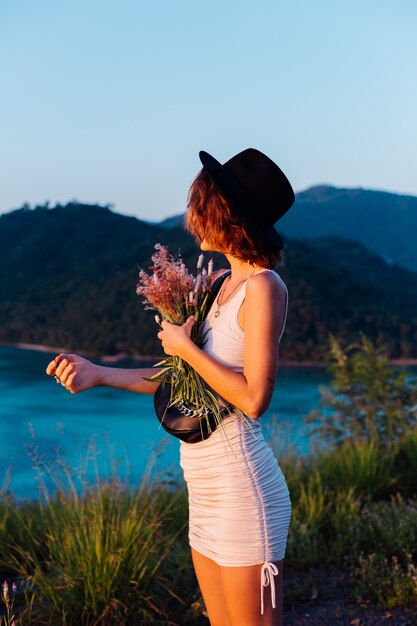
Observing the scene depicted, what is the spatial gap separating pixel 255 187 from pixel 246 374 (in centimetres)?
55

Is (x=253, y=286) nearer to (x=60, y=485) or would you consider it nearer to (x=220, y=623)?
(x=220, y=623)

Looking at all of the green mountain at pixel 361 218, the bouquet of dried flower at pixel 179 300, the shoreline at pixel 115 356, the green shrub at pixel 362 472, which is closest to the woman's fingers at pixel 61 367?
the bouquet of dried flower at pixel 179 300

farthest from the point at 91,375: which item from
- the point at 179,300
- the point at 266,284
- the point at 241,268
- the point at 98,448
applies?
the point at 98,448

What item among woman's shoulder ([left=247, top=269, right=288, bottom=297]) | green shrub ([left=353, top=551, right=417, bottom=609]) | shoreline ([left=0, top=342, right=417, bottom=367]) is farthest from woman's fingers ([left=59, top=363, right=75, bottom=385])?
shoreline ([left=0, top=342, right=417, bottom=367])

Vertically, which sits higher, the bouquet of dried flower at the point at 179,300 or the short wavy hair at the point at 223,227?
the short wavy hair at the point at 223,227

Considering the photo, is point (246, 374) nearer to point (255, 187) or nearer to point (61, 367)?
point (255, 187)

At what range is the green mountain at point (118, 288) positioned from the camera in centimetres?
1504

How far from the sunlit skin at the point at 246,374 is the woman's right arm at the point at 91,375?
0.27m

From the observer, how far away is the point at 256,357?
5.96 ft

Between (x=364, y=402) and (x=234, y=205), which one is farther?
(x=364, y=402)

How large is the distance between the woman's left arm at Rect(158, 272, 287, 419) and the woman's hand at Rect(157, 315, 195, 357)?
6cm

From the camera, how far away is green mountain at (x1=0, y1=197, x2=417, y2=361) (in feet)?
49.3

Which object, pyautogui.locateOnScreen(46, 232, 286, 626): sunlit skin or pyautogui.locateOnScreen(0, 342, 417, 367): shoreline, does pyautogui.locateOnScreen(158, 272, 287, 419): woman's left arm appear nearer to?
pyautogui.locateOnScreen(46, 232, 286, 626): sunlit skin

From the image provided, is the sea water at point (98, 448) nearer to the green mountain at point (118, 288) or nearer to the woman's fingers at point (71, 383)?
the woman's fingers at point (71, 383)
